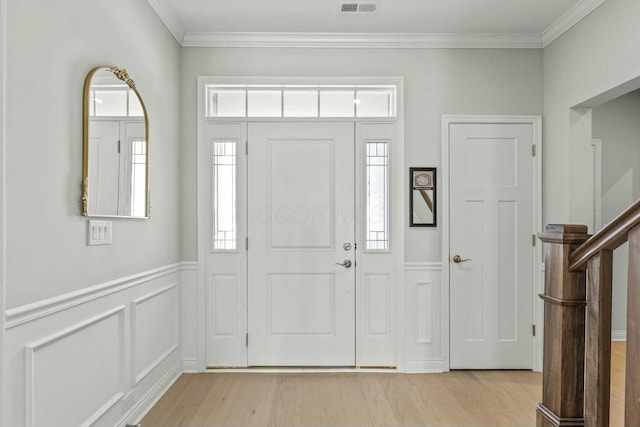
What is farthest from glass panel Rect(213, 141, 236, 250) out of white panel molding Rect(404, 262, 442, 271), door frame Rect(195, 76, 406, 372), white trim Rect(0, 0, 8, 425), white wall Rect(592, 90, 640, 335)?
white wall Rect(592, 90, 640, 335)

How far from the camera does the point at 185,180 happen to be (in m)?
3.48

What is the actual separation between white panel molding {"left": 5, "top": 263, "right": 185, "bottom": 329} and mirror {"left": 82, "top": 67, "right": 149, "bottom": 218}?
0.36 meters

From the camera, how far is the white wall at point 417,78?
3.47 metres

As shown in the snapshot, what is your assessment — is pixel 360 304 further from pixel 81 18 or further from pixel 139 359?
pixel 81 18

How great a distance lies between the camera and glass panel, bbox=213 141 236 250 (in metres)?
3.49

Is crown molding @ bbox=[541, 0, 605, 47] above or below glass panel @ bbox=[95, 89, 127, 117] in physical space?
above

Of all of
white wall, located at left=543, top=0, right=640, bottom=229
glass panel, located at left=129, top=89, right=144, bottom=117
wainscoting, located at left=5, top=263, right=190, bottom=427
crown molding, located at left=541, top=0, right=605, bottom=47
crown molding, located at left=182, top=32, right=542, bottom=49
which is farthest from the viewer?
crown molding, located at left=182, top=32, right=542, bottom=49

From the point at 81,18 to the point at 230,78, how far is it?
1534mm

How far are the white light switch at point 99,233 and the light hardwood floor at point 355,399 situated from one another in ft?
3.97

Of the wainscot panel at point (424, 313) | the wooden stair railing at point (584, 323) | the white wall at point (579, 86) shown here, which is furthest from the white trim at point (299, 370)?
the wooden stair railing at point (584, 323)

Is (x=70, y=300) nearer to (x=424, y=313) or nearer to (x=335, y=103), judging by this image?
(x=335, y=103)

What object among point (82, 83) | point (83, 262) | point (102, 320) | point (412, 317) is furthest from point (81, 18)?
point (412, 317)

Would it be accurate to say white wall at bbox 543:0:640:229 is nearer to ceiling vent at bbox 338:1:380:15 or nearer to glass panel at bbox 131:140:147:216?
ceiling vent at bbox 338:1:380:15

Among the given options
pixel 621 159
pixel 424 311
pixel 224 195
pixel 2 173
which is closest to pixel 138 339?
pixel 224 195
